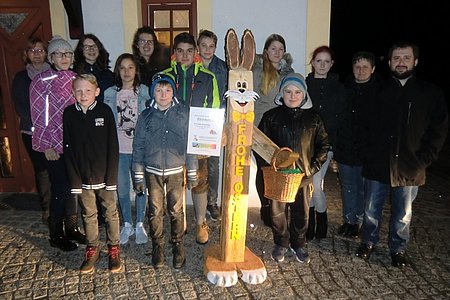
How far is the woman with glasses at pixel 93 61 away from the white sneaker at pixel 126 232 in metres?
1.48

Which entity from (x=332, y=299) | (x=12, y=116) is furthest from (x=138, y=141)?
(x=12, y=116)

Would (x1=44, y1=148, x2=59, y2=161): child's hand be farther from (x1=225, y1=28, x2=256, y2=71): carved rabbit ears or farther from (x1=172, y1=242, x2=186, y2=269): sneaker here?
(x1=225, y1=28, x2=256, y2=71): carved rabbit ears

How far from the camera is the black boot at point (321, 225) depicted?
15.5ft

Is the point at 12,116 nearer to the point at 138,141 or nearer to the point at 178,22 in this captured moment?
the point at 178,22

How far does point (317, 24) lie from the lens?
17.9 ft

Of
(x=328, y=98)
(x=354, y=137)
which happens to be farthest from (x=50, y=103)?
(x=354, y=137)

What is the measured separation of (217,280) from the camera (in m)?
3.82

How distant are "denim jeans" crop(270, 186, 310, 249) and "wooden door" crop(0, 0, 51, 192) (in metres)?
4.19

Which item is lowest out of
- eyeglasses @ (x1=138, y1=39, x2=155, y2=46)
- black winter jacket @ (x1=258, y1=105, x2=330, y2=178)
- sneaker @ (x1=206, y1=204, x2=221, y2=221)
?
sneaker @ (x1=206, y1=204, x2=221, y2=221)

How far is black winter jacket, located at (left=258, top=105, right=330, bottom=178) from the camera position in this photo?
3.93 meters

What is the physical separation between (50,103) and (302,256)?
3.02 meters

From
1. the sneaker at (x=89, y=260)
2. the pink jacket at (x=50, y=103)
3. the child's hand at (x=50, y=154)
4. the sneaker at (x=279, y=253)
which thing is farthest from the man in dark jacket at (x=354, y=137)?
the child's hand at (x=50, y=154)

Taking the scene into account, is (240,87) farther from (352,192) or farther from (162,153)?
(352,192)

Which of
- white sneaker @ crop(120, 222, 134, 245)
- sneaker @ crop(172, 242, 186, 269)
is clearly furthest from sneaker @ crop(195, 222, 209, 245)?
white sneaker @ crop(120, 222, 134, 245)
